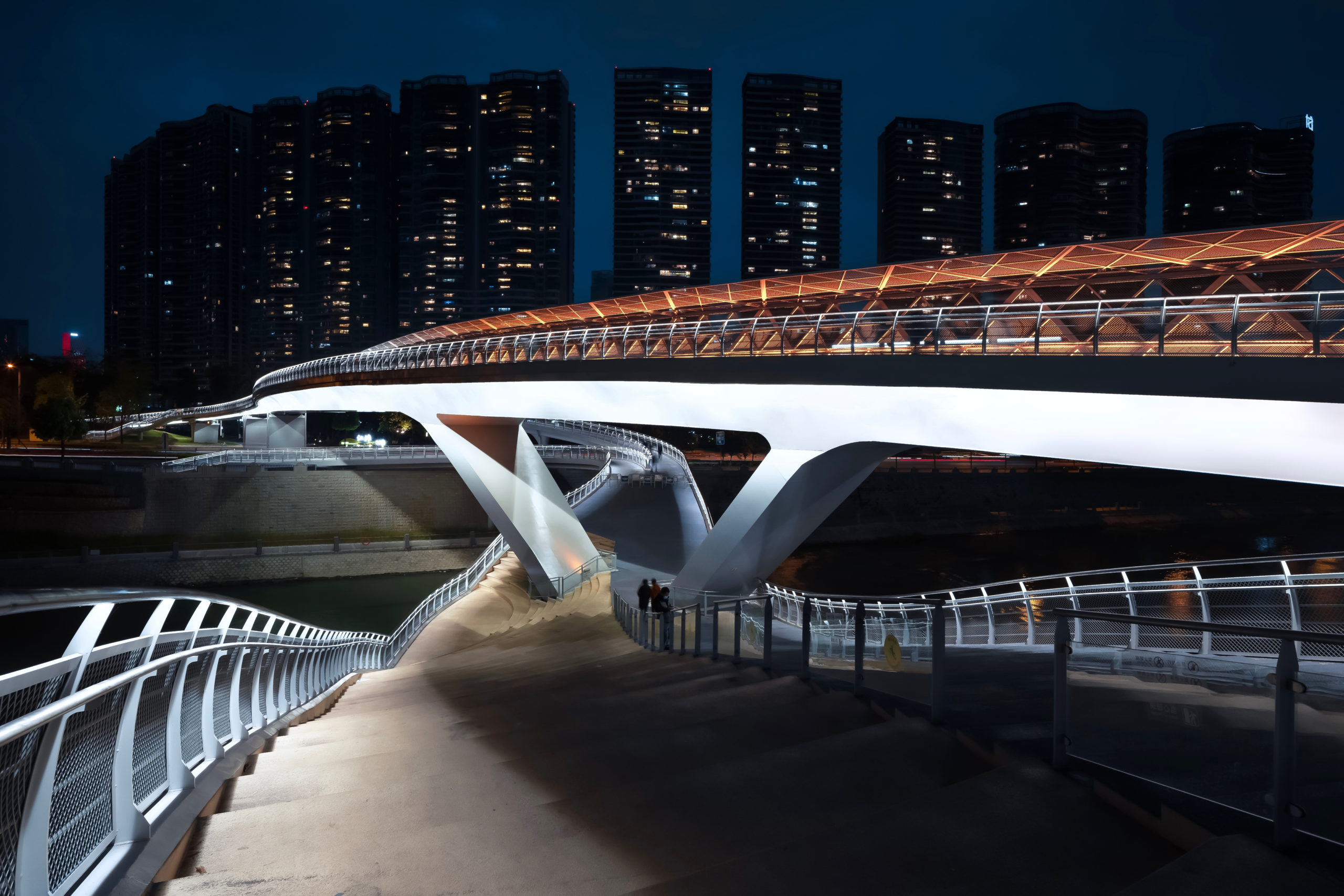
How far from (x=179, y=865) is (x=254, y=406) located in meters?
55.3

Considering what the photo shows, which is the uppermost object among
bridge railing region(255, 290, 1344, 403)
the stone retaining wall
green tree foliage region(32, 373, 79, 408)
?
green tree foliage region(32, 373, 79, 408)

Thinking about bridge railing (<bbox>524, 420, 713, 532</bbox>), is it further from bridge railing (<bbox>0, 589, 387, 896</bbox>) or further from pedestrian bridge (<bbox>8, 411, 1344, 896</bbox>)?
bridge railing (<bbox>0, 589, 387, 896</bbox>)

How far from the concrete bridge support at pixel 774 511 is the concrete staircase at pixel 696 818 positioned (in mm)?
8749

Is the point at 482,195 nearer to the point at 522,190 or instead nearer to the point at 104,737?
the point at 522,190

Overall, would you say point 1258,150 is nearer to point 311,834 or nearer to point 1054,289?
point 1054,289

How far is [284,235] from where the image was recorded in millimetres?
132500

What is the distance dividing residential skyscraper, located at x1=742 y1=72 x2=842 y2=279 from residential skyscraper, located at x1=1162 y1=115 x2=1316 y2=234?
56559mm

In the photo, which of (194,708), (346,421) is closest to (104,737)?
(194,708)

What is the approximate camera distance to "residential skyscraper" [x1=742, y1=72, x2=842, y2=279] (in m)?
140

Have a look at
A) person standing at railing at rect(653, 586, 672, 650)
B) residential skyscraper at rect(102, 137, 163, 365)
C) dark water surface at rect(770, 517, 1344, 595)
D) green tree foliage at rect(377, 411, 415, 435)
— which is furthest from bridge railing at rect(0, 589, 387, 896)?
residential skyscraper at rect(102, 137, 163, 365)

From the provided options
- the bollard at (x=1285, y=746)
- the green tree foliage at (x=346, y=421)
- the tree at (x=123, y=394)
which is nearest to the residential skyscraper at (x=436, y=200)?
the tree at (x=123, y=394)

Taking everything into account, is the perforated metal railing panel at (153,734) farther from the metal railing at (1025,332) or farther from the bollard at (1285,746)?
the metal railing at (1025,332)

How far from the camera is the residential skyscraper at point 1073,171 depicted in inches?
5468

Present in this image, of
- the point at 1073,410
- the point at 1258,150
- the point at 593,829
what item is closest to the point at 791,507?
the point at 1073,410
